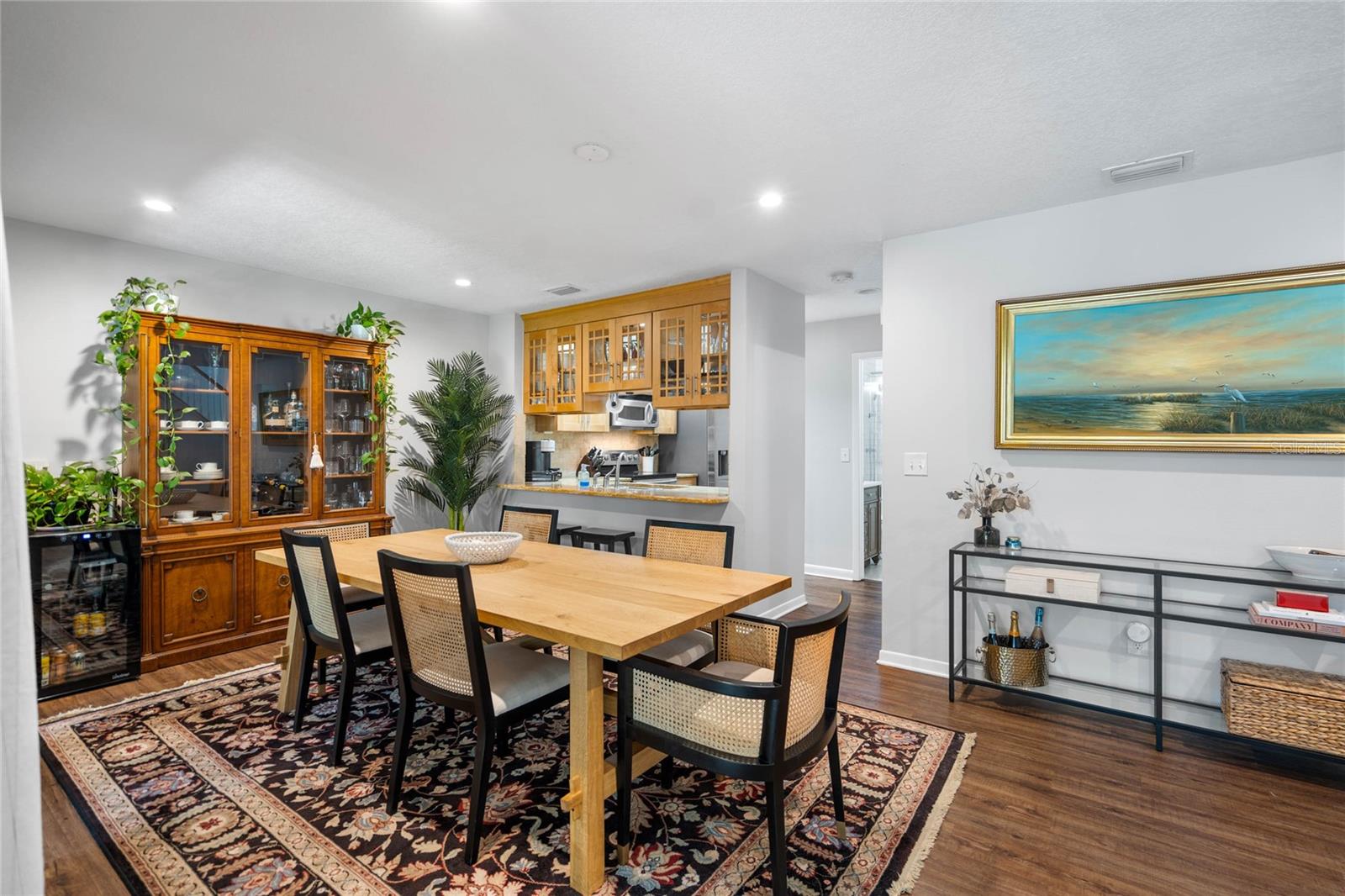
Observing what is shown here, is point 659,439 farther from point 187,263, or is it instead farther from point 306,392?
point 187,263

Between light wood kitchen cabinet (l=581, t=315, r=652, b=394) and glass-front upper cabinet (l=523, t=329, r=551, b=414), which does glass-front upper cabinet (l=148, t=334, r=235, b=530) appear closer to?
glass-front upper cabinet (l=523, t=329, r=551, b=414)

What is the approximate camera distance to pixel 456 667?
2021mm

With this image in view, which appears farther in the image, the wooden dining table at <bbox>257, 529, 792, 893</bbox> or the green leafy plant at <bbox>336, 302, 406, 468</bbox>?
the green leafy plant at <bbox>336, 302, 406, 468</bbox>

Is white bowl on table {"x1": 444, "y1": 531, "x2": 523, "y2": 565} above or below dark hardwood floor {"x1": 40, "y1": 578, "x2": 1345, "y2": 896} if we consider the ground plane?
above

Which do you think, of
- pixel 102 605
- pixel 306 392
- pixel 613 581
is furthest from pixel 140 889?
pixel 306 392

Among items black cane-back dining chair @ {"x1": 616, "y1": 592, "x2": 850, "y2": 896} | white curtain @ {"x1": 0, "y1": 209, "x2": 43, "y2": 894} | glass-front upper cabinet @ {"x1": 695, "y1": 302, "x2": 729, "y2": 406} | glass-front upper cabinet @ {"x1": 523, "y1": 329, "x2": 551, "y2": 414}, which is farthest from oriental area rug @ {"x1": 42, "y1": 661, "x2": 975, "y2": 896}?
glass-front upper cabinet @ {"x1": 523, "y1": 329, "x2": 551, "y2": 414}

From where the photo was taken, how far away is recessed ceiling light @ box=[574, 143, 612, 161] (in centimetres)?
253

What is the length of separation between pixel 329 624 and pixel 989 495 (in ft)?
10.4

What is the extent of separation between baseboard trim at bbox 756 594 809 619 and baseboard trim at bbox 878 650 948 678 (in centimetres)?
98

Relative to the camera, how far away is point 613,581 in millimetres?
2430

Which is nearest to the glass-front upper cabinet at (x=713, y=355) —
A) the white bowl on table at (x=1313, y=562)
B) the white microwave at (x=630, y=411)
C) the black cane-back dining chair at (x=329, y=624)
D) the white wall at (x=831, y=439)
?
the white microwave at (x=630, y=411)

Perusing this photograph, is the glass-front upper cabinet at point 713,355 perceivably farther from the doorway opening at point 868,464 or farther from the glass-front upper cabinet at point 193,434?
the glass-front upper cabinet at point 193,434

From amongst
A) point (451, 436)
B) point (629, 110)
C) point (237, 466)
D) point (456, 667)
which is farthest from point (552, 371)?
point (456, 667)

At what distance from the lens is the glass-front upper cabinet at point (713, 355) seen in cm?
451
